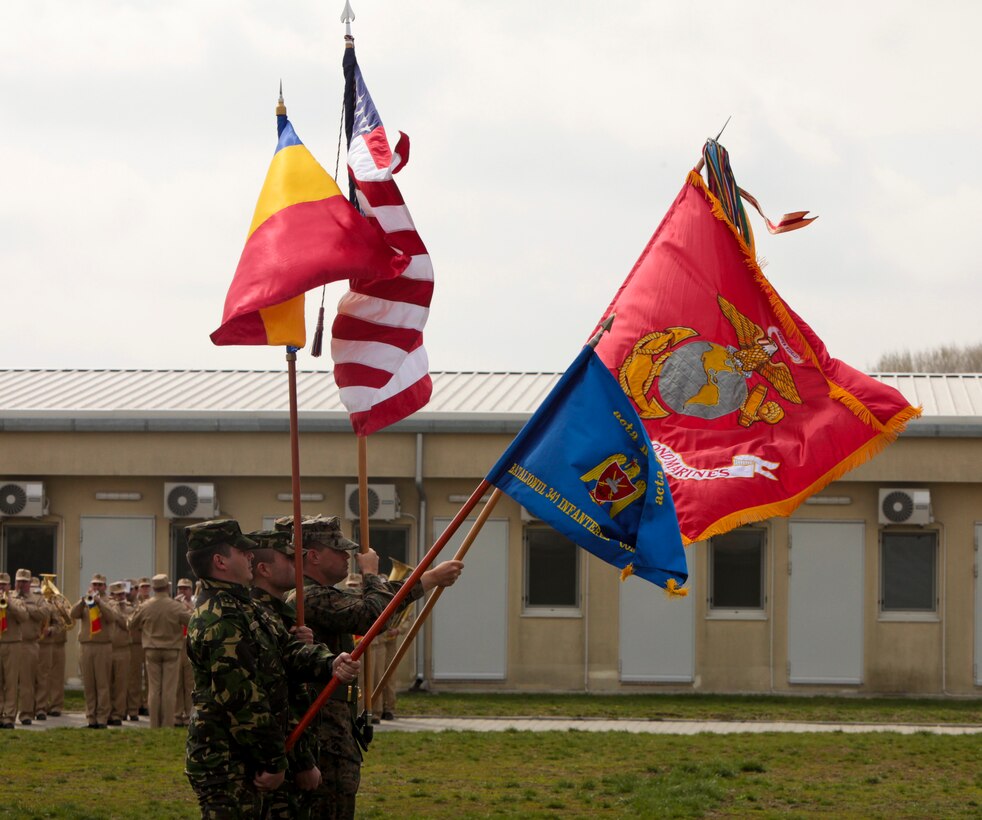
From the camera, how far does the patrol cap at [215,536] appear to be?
6949 millimetres

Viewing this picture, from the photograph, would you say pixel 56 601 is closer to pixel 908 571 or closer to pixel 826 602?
pixel 826 602

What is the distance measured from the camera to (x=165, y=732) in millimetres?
16859

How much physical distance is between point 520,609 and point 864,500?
5256mm

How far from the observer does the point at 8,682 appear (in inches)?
758

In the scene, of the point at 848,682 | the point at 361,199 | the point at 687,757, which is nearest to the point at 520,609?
the point at 848,682

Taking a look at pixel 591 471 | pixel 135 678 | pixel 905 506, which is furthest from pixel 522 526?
pixel 591 471

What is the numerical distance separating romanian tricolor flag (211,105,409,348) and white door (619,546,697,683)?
51.0 ft

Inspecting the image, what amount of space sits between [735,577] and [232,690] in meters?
17.4

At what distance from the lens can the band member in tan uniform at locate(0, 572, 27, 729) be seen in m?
19.0

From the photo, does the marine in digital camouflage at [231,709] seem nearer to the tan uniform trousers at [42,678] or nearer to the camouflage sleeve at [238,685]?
the camouflage sleeve at [238,685]

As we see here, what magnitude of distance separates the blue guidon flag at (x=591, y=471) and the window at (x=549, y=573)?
622 inches

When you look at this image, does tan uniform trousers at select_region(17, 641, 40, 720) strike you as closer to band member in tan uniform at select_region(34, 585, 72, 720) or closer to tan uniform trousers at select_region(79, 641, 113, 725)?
band member in tan uniform at select_region(34, 585, 72, 720)

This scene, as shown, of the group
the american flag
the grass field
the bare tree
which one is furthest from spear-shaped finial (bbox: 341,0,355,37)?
the bare tree

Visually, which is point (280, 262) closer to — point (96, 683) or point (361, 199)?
point (361, 199)
